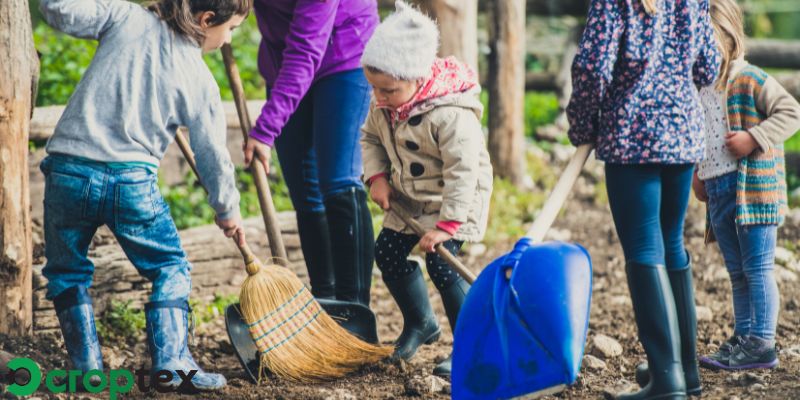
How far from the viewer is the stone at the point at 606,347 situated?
12.9ft

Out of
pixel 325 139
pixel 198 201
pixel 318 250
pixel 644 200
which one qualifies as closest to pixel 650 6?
pixel 644 200

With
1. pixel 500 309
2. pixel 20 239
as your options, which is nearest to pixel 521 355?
pixel 500 309

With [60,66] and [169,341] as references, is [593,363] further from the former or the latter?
[60,66]

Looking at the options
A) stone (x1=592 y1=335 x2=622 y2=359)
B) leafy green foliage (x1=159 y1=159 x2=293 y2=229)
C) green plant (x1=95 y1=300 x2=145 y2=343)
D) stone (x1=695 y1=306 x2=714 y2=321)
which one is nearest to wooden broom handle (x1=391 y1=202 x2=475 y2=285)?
stone (x1=592 y1=335 x2=622 y2=359)

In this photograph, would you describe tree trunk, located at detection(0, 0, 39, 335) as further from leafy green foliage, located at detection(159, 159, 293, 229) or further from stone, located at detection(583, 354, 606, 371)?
stone, located at detection(583, 354, 606, 371)

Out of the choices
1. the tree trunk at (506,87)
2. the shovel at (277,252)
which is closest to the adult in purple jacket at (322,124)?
the shovel at (277,252)

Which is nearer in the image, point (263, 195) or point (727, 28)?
point (727, 28)

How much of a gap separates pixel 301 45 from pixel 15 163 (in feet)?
3.79

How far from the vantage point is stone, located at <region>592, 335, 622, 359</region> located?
12.9 ft

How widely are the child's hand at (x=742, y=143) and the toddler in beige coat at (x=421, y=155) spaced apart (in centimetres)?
84

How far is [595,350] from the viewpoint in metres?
3.97

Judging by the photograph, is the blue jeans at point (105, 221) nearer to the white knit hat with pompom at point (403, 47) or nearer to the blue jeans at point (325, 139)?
the blue jeans at point (325, 139)

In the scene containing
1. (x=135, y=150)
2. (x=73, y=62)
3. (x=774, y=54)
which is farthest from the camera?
(x=774, y=54)

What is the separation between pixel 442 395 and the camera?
11.0 ft
